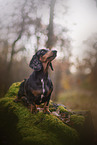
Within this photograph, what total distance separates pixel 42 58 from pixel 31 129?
109 cm

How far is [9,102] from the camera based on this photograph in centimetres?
204

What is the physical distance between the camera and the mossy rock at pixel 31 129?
119 cm

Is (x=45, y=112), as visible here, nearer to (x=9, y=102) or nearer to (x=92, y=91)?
(x=9, y=102)

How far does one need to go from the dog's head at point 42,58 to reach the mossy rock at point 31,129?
2.68ft

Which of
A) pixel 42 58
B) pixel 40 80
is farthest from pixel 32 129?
pixel 42 58

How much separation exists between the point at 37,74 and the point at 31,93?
34 centimetres

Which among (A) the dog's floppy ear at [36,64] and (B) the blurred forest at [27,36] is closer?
(A) the dog's floppy ear at [36,64]

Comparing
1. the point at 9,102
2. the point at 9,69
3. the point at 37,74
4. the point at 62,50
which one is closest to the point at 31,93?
the point at 37,74

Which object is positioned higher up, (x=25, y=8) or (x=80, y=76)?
(x=25, y=8)

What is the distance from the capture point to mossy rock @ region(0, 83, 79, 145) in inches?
47.0

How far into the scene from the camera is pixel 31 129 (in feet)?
4.48

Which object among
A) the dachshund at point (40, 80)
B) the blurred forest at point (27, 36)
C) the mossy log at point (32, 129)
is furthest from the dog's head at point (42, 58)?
the blurred forest at point (27, 36)

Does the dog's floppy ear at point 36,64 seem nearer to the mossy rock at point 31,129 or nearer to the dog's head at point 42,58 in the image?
the dog's head at point 42,58

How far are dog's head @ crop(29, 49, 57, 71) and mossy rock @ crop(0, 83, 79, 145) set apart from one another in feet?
2.68
